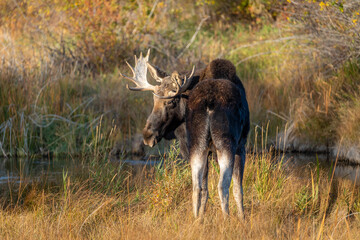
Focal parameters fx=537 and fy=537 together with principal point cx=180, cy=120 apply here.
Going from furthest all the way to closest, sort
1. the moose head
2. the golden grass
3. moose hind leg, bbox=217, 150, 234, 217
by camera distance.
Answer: the moose head, the golden grass, moose hind leg, bbox=217, 150, 234, 217

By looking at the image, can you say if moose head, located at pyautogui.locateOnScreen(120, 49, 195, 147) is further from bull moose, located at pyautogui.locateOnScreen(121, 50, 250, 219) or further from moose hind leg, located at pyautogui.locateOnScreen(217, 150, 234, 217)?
moose hind leg, located at pyautogui.locateOnScreen(217, 150, 234, 217)

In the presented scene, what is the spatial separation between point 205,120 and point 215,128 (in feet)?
0.44

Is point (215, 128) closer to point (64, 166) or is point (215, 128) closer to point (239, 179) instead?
point (239, 179)

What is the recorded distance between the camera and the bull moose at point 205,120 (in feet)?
16.8

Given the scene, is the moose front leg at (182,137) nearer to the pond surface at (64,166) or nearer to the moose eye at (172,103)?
the moose eye at (172,103)

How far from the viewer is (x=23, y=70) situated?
11.4 m


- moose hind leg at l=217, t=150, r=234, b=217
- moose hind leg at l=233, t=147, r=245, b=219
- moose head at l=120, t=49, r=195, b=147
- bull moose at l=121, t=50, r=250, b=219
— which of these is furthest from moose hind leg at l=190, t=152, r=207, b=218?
moose head at l=120, t=49, r=195, b=147

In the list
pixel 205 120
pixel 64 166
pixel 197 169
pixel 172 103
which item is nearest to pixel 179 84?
pixel 172 103

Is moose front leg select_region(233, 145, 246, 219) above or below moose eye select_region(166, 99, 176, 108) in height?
below

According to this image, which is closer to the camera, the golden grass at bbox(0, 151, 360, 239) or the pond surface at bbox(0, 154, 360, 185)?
the golden grass at bbox(0, 151, 360, 239)

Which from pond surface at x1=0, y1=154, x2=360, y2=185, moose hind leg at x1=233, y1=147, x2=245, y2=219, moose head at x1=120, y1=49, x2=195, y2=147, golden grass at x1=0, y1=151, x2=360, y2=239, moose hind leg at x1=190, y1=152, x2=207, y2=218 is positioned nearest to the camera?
moose hind leg at x1=190, y1=152, x2=207, y2=218

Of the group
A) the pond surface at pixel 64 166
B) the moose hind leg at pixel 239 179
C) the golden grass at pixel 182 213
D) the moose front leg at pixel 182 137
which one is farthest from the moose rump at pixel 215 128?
the pond surface at pixel 64 166

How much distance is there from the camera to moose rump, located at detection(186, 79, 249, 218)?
5.11 metres

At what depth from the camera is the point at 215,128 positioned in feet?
16.9
